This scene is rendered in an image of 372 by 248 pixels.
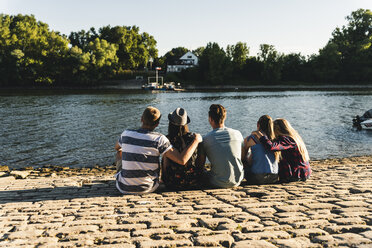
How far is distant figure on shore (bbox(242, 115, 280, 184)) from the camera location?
20.1 ft

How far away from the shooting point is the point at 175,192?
241 inches

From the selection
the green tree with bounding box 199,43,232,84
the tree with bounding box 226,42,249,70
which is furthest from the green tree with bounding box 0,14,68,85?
the tree with bounding box 226,42,249,70

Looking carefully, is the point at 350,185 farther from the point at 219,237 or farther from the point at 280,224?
the point at 219,237

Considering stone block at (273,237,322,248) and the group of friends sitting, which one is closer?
stone block at (273,237,322,248)

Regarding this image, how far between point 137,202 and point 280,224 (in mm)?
2334

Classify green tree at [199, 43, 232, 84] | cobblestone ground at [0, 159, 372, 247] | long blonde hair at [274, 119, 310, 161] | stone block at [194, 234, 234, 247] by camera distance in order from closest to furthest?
stone block at [194, 234, 234, 247] < cobblestone ground at [0, 159, 372, 247] < long blonde hair at [274, 119, 310, 161] < green tree at [199, 43, 232, 84]

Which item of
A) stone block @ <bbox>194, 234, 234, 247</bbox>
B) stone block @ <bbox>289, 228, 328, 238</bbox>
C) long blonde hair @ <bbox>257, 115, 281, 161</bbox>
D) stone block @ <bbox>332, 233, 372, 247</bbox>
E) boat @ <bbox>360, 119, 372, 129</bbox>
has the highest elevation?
long blonde hair @ <bbox>257, 115, 281, 161</bbox>

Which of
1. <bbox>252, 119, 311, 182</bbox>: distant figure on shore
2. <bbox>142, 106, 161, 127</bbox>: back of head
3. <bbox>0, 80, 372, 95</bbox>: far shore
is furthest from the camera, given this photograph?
<bbox>0, 80, 372, 95</bbox>: far shore

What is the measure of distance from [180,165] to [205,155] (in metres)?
0.49

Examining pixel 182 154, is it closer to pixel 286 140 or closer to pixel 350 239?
pixel 286 140

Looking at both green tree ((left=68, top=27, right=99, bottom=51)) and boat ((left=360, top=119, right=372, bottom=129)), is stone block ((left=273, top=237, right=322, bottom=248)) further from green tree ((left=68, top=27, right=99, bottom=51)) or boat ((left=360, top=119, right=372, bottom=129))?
green tree ((left=68, top=27, right=99, bottom=51))

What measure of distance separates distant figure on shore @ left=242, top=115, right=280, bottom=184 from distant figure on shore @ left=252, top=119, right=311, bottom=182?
4.8 inches

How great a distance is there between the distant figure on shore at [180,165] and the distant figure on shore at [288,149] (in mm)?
1373

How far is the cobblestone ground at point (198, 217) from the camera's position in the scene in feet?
12.2
